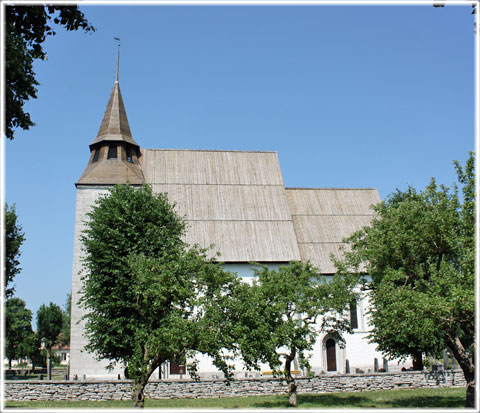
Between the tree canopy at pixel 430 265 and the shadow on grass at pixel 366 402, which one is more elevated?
the tree canopy at pixel 430 265

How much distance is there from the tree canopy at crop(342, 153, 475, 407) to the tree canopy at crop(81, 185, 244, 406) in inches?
245

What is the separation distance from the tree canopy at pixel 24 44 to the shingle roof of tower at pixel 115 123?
26.5 metres

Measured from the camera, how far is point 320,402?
2334 cm

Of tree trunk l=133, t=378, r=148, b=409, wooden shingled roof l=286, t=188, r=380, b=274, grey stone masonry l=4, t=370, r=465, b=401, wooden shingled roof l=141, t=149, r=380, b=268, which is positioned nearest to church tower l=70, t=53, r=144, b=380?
wooden shingled roof l=141, t=149, r=380, b=268

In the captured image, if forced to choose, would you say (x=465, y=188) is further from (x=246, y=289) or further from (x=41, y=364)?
(x=41, y=364)

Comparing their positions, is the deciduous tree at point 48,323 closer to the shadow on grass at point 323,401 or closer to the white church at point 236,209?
the white church at point 236,209

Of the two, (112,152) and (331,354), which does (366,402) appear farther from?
(112,152)

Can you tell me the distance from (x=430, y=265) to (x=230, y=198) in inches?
983

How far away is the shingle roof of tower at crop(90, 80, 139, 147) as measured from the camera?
40.8 metres

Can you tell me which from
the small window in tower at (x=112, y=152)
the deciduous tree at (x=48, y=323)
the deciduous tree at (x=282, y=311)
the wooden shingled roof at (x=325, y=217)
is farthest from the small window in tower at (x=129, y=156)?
the deciduous tree at (x=48, y=323)

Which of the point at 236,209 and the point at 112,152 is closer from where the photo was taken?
the point at 112,152

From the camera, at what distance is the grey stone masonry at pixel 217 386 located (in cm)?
2493

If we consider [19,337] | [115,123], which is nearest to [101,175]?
[115,123]

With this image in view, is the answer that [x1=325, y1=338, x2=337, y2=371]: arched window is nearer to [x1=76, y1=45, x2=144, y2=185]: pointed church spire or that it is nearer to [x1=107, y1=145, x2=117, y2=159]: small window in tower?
[x1=76, y1=45, x2=144, y2=185]: pointed church spire
